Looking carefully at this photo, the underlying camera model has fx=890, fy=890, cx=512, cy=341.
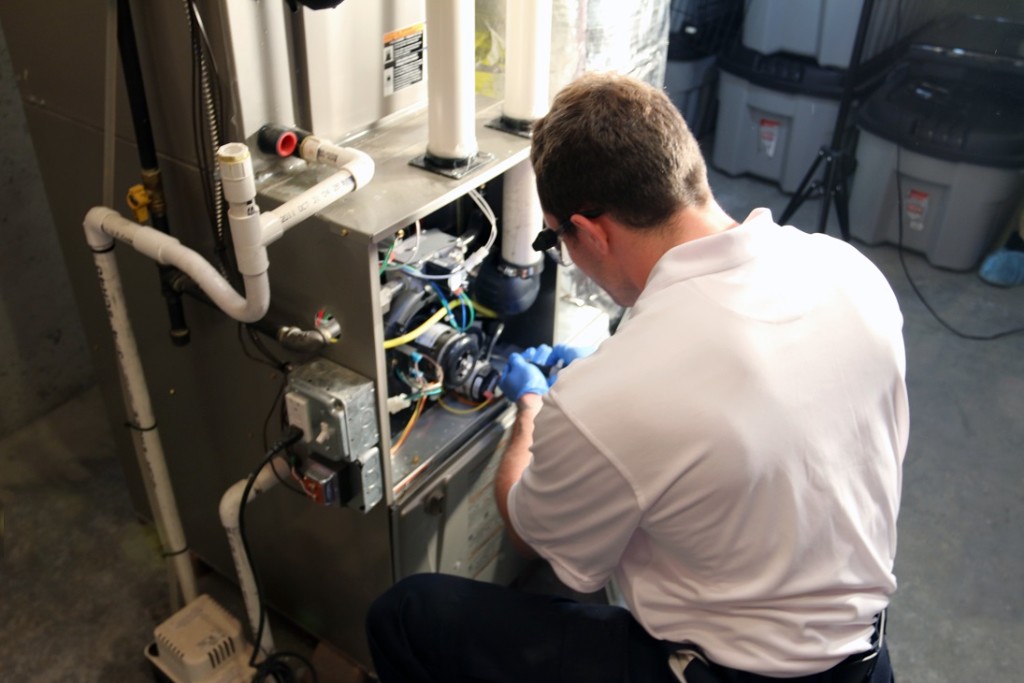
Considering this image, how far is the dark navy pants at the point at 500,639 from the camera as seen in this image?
118 cm

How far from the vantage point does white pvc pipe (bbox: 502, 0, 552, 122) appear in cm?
128

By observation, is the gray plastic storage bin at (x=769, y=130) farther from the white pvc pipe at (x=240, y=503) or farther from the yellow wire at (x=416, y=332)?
the white pvc pipe at (x=240, y=503)

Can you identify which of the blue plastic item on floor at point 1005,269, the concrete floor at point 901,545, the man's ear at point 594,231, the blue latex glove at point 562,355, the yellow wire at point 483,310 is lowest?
the concrete floor at point 901,545

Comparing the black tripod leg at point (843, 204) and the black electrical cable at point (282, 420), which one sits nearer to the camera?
the black electrical cable at point (282, 420)

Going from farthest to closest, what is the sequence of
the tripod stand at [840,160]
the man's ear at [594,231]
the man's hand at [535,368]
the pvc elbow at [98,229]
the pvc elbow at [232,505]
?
the tripod stand at [840,160]
the man's hand at [535,368]
the pvc elbow at [232,505]
the pvc elbow at [98,229]
the man's ear at [594,231]

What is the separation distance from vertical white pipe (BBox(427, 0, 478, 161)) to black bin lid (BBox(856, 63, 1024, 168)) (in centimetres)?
205

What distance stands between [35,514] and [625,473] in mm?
1580

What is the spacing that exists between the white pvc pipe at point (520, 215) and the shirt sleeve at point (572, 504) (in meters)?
0.43

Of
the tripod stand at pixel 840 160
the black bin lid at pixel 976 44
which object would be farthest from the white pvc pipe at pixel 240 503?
the black bin lid at pixel 976 44

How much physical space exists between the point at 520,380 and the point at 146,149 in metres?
0.66

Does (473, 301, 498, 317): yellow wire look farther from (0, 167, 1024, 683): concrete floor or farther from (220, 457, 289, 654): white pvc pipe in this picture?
(0, 167, 1024, 683): concrete floor

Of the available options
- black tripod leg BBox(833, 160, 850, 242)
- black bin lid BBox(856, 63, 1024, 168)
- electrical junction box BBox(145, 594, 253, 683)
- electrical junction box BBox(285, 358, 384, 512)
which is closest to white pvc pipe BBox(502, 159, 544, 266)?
electrical junction box BBox(285, 358, 384, 512)

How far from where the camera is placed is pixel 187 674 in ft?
4.99

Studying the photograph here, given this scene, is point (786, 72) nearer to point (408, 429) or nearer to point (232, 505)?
point (408, 429)
